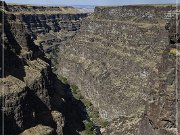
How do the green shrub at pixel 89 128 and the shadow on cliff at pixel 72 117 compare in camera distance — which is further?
the green shrub at pixel 89 128

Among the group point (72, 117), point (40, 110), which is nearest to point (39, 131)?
point (40, 110)

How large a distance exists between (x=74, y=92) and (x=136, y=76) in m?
16.0

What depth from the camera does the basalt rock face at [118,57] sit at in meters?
50.4

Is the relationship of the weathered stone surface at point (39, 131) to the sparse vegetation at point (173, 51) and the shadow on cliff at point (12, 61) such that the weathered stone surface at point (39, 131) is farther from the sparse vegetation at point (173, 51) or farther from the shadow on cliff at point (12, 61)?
the sparse vegetation at point (173, 51)

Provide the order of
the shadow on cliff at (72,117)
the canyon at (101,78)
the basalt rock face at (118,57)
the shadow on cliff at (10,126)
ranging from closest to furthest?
the canyon at (101,78), the shadow on cliff at (10,126), the shadow on cliff at (72,117), the basalt rock face at (118,57)

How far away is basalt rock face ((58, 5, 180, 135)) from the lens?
5044cm

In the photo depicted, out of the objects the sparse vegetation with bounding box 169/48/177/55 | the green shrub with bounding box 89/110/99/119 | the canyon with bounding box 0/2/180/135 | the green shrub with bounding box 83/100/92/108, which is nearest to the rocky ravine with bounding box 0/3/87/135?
the canyon with bounding box 0/2/180/135

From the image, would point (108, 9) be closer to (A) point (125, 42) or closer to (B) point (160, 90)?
(A) point (125, 42)

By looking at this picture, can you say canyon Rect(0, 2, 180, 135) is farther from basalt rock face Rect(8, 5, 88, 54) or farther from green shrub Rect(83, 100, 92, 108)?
basalt rock face Rect(8, 5, 88, 54)

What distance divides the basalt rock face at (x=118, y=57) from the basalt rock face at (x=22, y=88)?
7.64m

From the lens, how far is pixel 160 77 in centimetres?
1880

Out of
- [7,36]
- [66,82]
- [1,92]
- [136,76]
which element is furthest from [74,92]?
[1,92]

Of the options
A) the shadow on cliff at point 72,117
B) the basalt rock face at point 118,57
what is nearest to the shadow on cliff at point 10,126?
the basalt rock face at point 118,57

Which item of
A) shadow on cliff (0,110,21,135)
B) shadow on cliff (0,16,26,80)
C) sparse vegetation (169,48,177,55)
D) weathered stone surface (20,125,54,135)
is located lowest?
weathered stone surface (20,125,54,135)
